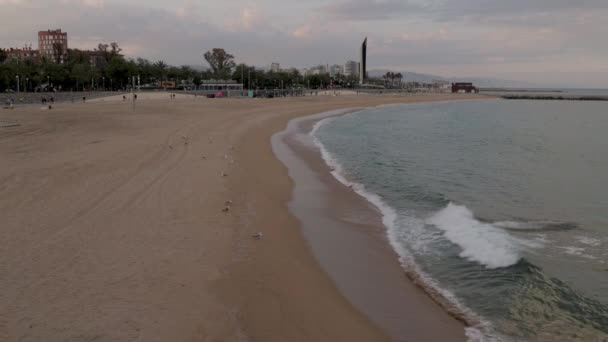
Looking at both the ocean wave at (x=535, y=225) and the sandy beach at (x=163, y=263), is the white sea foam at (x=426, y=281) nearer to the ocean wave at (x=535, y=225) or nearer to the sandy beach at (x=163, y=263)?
the sandy beach at (x=163, y=263)

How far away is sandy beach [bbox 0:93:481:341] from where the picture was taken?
18.2 feet

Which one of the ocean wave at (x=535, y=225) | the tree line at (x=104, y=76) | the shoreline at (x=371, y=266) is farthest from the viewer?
the tree line at (x=104, y=76)

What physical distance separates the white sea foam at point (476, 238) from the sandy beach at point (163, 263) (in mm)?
1552

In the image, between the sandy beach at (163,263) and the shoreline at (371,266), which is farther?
the shoreline at (371,266)

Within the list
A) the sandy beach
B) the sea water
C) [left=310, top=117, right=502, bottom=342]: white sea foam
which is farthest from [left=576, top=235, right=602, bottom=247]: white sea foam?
the sandy beach

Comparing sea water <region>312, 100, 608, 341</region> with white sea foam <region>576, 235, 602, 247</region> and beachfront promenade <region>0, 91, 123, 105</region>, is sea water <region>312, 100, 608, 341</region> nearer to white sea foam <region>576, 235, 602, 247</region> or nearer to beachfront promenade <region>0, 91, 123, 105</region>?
white sea foam <region>576, 235, 602, 247</region>

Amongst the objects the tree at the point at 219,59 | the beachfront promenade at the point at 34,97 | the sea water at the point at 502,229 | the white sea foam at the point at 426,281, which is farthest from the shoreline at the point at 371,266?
the tree at the point at 219,59

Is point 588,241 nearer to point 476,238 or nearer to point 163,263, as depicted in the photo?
point 476,238

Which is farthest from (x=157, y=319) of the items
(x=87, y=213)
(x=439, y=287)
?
(x=87, y=213)

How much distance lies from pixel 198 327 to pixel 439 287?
361 centimetres

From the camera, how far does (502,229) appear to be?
1038 centimetres

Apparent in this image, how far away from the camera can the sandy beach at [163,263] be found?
5559 mm

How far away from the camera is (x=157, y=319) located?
220 inches

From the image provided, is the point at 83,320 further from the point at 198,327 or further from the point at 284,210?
the point at 284,210
